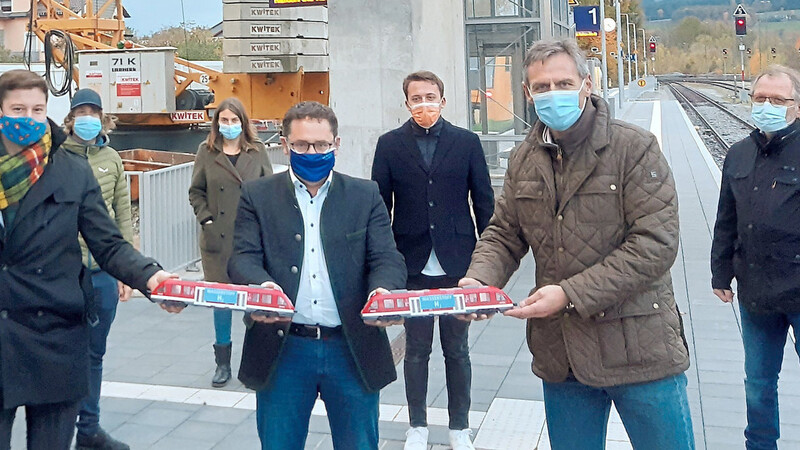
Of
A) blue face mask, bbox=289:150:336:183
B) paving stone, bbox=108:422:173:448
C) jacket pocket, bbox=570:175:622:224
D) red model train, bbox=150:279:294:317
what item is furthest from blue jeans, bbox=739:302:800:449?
paving stone, bbox=108:422:173:448

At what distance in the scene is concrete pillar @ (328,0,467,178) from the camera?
31.1 feet

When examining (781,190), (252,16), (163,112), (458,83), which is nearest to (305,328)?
(781,190)

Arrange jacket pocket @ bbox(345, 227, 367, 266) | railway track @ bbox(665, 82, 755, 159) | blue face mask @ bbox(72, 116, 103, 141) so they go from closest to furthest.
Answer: jacket pocket @ bbox(345, 227, 367, 266) < blue face mask @ bbox(72, 116, 103, 141) < railway track @ bbox(665, 82, 755, 159)

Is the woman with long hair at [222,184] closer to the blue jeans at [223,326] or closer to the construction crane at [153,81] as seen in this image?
the blue jeans at [223,326]

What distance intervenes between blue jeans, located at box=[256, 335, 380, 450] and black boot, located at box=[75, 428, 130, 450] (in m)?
1.81

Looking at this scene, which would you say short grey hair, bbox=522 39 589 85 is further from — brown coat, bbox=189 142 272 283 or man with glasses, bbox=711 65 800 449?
brown coat, bbox=189 142 272 283

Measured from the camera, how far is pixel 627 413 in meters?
A: 3.29

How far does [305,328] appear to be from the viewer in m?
3.53

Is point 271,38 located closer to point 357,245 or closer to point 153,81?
point 153,81

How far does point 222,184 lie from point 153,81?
19.1 metres

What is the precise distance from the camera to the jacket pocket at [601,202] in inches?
126

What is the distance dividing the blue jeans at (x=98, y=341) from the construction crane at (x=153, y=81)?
14881 mm

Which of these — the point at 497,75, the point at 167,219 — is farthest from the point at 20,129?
the point at 497,75

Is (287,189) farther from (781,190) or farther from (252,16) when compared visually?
(252,16)
